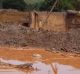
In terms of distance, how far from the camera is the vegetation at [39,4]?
30233mm

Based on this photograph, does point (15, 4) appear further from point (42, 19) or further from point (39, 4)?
point (42, 19)

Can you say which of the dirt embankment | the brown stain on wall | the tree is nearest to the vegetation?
the tree

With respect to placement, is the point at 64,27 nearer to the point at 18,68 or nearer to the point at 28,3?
the point at 28,3

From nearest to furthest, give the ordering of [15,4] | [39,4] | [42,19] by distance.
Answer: [42,19] → [15,4] → [39,4]

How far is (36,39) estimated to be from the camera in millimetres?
16484

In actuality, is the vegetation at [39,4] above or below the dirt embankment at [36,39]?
above

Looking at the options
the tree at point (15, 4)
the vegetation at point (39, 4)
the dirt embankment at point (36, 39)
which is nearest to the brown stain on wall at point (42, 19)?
the vegetation at point (39, 4)

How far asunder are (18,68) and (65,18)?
60.0 ft

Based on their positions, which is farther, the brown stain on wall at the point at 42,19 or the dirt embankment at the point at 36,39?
the brown stain on wall at the point at 42,19

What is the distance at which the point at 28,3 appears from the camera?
104 ft

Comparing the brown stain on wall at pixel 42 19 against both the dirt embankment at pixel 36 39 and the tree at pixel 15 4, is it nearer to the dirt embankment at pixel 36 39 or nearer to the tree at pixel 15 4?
the dirt embankment at pixel 36 39

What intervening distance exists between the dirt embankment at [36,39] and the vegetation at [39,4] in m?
11.3

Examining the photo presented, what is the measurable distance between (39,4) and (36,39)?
15.4m

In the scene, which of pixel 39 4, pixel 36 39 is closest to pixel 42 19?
pixel 39 4
